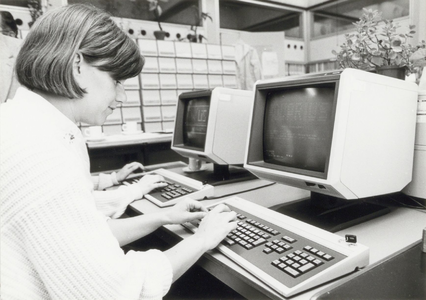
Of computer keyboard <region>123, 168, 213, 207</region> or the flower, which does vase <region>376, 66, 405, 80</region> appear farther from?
computer keyboard <region>123, 168, 213, 207</region>

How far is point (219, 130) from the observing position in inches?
54.5

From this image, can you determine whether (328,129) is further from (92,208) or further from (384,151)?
(92,208)

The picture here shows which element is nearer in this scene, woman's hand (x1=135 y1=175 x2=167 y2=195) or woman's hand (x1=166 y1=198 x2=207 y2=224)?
woman's hand (x1=166 y1=198 x2=207 y2=224)

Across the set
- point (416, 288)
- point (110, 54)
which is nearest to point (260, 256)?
point (416, 288)

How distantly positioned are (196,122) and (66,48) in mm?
894

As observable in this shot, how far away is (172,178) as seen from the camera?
1415 mm

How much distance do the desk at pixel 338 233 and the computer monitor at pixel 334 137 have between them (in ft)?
0.18

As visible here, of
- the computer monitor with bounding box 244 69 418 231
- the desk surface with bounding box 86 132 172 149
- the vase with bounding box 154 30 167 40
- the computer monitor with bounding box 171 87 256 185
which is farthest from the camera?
the vase with bounding box 154 30 167 40

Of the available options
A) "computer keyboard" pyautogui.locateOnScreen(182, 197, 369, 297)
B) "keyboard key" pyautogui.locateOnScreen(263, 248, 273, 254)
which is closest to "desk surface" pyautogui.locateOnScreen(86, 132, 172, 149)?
"computer keyboard" pyautogui.locateOnScreen(182, 197, 369, 297)

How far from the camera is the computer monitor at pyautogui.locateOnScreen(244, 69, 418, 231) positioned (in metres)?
0.81

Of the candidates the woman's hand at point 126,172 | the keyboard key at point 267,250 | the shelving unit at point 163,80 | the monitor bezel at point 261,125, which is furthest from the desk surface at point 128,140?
the keyboard key at point 267,250

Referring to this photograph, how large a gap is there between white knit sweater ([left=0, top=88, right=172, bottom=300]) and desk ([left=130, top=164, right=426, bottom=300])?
18 centimetres

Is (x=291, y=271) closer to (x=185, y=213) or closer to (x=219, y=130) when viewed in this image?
(x=185, y=213)

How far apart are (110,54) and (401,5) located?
180 inches
